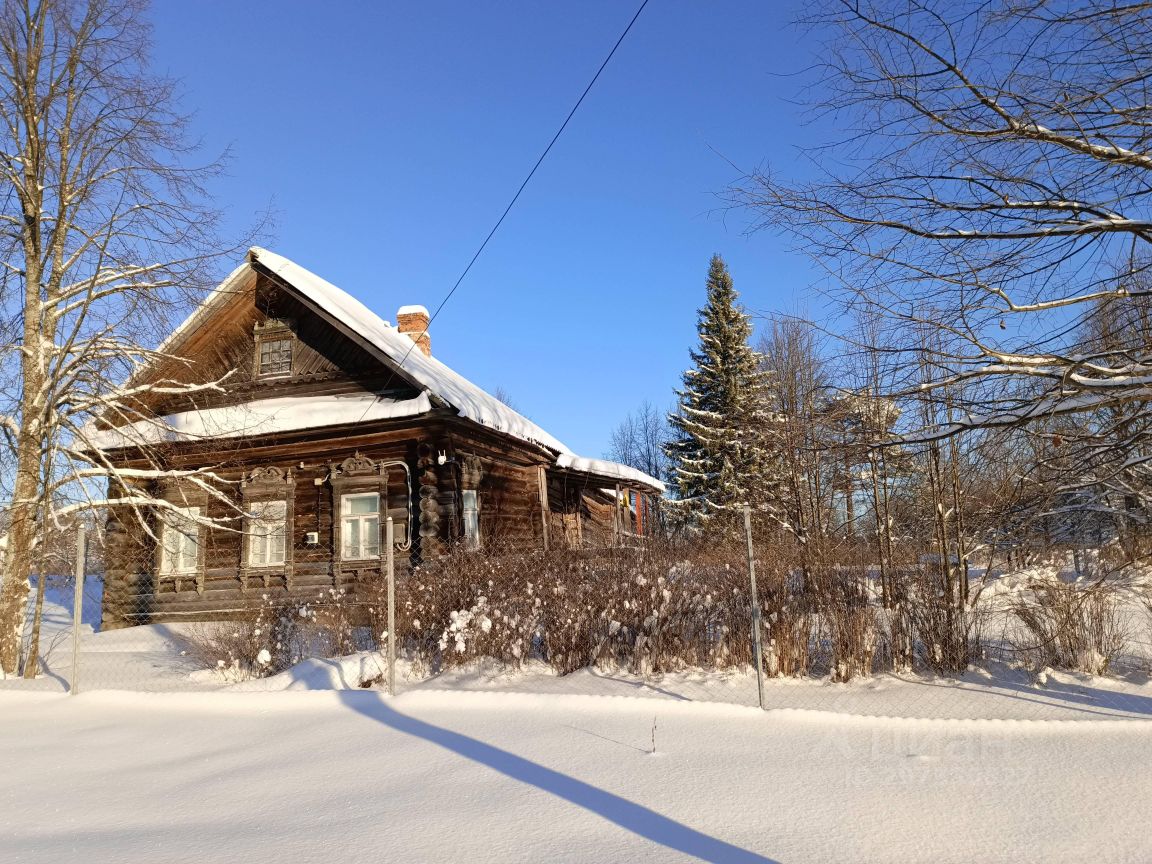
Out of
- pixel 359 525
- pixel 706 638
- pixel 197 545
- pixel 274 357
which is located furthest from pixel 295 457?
pixel 706 638

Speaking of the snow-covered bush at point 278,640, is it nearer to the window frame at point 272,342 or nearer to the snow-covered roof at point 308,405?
the snow-covered roof at point 308,405

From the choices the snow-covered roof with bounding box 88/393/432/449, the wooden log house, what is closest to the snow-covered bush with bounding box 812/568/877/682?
the wooden log house

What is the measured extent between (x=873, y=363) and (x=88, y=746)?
6.74 m

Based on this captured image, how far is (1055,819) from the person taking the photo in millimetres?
3727

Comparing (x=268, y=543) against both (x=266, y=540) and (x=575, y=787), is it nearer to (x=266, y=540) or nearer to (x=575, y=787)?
(x=266, y=540)

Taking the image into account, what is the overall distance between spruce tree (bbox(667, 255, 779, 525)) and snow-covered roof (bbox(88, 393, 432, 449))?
1499cm

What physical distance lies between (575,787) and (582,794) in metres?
0.14

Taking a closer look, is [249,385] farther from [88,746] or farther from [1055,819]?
[1055,819]

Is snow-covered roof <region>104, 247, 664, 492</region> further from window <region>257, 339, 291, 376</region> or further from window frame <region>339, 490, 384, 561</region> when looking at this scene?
window frame <region>339, 490, 384, 561</region>

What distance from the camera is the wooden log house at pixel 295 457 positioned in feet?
44.3

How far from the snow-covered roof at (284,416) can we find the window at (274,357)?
0.76 meters

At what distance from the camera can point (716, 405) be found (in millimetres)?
28578

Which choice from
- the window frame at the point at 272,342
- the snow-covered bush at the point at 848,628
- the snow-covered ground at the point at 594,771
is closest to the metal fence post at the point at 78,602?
the snow-covered ground at the point at 594,771

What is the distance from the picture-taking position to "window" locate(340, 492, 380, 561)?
14.1 meters
